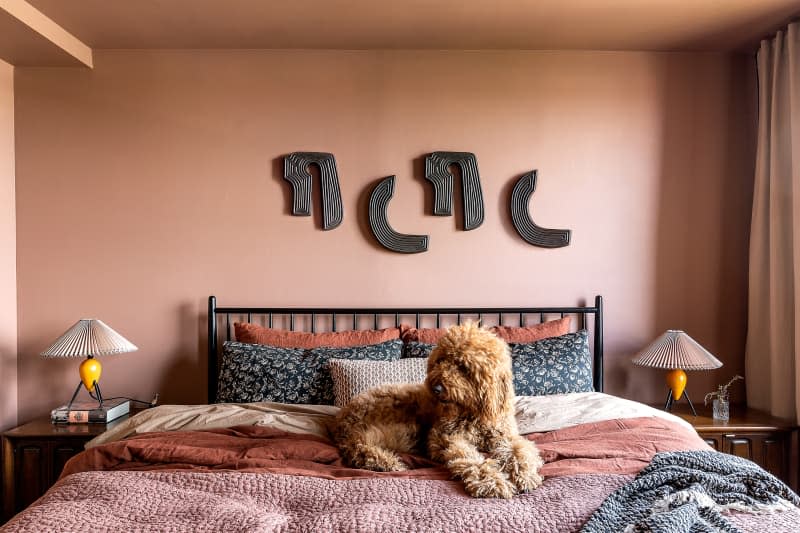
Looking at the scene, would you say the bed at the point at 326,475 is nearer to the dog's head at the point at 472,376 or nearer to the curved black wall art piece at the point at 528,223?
the dog's head at the point at 472,376

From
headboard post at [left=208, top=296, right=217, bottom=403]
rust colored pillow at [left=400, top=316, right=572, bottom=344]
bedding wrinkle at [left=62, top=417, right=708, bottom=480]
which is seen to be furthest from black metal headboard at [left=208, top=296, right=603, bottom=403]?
bedding wrinkle at [left=62, top=417, right=708, bottom=480]

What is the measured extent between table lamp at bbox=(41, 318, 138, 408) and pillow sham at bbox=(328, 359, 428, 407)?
3.48ft

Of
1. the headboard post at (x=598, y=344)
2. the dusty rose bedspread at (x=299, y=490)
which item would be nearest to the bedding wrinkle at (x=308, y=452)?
the dusty rose bedspread at (x=299, y=490)

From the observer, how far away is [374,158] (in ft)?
10.4

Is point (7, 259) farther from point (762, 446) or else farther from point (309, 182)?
point (762, 446)

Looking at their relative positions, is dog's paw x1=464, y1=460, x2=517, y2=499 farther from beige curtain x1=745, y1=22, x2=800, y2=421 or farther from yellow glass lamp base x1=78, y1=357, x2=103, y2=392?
yellow glass lamp base x1=78, y1=357, x2=103, y2=392

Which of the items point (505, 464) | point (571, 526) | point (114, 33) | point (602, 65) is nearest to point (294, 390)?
point (505, 464)

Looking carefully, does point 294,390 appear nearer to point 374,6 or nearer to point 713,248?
point 374,6

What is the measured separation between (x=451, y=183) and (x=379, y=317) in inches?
31.6

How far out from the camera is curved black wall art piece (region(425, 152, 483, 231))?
314 cm

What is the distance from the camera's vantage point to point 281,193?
3.18 meters

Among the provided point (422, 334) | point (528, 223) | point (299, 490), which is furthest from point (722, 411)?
point (299, 490)

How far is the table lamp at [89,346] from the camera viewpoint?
109 inches

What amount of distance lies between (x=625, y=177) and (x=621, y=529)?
87.7 inches
